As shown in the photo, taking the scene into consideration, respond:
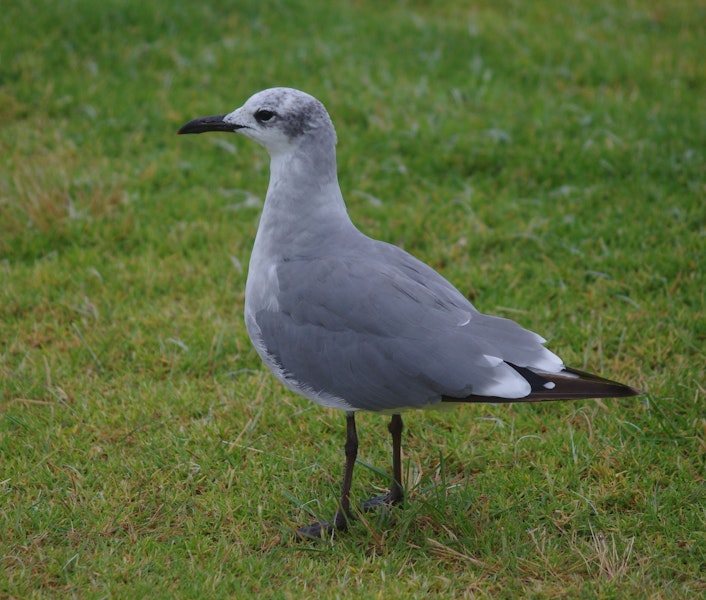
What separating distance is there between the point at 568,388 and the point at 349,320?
86 centimetres

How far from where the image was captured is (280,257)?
3.56 meters

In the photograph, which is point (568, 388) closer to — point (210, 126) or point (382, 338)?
point (382, 338)

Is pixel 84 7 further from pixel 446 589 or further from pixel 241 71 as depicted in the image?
pixel 446 589

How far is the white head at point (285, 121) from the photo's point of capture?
138 inches

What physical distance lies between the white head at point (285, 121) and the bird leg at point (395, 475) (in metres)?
1.22

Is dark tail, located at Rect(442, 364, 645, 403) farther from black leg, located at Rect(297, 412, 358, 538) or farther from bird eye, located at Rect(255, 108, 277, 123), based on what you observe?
bird eye, located at Rect(255, 108, 277, 123)

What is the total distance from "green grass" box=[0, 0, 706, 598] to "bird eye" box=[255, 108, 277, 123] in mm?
1466

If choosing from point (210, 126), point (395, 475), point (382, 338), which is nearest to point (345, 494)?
point (395, 475)

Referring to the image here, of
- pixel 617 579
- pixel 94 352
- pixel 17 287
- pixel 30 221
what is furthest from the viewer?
pixel 30 221

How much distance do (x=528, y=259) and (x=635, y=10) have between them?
15.7 ft

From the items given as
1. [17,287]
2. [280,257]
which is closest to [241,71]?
[17,287]

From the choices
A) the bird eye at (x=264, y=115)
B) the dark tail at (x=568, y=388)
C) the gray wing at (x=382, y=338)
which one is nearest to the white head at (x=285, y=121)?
the bird eye at (x=264, y=115)

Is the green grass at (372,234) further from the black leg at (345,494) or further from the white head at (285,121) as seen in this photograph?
the white head at (285,121)

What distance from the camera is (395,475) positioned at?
3719 millimetres
